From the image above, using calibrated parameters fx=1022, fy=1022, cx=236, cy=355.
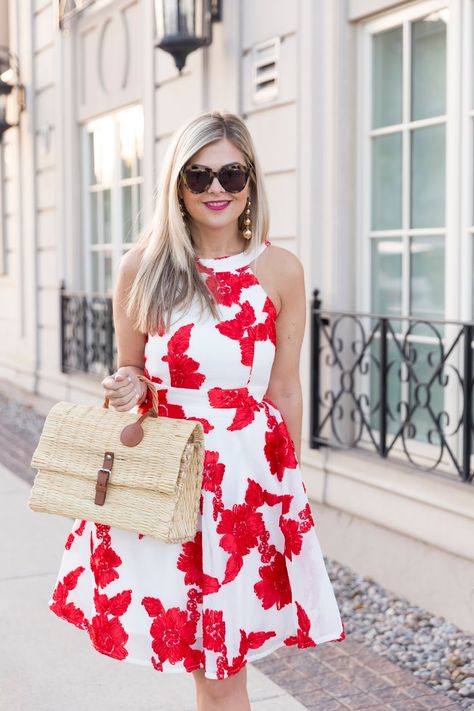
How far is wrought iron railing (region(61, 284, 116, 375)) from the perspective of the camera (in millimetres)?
8523

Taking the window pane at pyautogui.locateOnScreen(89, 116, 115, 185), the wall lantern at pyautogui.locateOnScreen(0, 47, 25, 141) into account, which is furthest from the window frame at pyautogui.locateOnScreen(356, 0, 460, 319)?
the wall lantern at pyautogui.locateOnScreen(0, 47, 25, 141)

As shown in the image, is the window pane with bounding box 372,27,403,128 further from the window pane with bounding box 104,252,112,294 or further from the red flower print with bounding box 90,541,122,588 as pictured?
the window pane with bounding box 104,252,112,294

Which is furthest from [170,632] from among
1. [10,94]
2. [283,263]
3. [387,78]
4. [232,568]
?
[10,94]

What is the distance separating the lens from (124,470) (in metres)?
2.56

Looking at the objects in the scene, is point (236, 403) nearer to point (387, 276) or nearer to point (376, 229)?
point (387, 276)

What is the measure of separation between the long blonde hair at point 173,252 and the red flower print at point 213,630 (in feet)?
2.41

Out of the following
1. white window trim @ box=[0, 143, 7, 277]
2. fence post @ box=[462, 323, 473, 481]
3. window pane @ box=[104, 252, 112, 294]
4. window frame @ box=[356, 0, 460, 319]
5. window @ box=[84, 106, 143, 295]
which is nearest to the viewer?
fence post @ box=[462, 323, 473, 481]

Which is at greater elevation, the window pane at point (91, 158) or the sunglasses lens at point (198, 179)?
the window pane at point (91, 158)

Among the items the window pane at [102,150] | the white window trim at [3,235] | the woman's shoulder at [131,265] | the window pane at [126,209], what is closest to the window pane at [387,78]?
the woman's shoulder at [131,265]

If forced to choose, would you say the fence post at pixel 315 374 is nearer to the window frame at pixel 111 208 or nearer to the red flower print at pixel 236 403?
the red flower print at pixel 236 403

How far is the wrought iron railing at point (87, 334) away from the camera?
8.52m

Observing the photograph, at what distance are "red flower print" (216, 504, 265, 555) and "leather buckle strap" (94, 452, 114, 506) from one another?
305 millimetres

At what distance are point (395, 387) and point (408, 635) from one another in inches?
55.3

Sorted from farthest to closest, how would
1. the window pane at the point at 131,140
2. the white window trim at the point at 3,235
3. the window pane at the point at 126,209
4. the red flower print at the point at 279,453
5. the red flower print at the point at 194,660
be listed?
the white window trim at the point at 3,235 → the window pane at the point at 126,209 → the window pane at the point at 131,140 → the red flower print at the point at 279,453 → the red flower print at the point at 194,660
